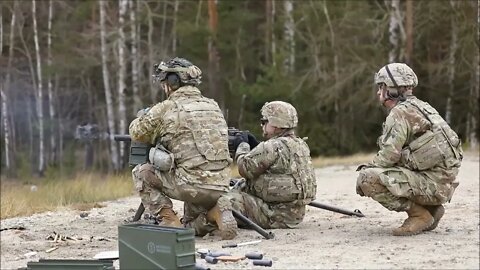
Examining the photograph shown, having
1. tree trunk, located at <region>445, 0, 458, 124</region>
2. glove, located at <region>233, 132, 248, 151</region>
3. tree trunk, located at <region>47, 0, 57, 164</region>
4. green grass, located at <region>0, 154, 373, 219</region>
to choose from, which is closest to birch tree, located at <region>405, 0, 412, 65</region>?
tree trunk, located at <region>445, 0, 458, 124</region>

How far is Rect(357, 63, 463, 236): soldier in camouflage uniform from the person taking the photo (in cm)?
746

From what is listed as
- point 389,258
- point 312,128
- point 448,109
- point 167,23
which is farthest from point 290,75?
point 389,258

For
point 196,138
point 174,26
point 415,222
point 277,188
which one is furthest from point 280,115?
point 174,26

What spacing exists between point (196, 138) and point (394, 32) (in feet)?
58.8

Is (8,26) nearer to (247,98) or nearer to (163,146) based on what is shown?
(247,98)

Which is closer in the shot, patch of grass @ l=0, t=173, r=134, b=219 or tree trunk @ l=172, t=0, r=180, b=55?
patch of grass @ l=0, t=173, r=134, b=219

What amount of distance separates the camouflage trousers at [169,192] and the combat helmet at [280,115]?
838mm

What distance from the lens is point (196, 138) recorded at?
7.77 m

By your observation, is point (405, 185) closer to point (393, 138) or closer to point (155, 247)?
point (393, 138)

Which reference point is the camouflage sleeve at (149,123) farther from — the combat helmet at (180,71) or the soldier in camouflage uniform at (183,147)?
the combat helmet at (180,71)

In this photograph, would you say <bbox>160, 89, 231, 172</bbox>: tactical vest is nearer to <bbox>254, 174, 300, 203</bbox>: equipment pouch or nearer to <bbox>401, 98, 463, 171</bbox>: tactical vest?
<bbox>254, 174, 300, 203</bbox>: equipment pouch

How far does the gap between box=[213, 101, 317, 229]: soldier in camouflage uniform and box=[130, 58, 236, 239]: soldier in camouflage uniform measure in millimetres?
325

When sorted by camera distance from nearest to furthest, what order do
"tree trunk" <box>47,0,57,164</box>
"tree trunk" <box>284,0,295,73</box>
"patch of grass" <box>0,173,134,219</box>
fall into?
"patch of grass" <box>0,173,134,219</box> < "tree trunk" <box>284,0,295,73</box> < "tree trunk" <box>47,0,57,164</box>

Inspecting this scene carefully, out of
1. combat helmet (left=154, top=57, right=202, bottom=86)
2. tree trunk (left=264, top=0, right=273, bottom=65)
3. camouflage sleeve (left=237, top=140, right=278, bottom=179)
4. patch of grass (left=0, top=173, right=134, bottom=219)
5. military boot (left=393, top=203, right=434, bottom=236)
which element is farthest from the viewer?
tree trunk (left=264, top=0, right=273, bottom=65)
